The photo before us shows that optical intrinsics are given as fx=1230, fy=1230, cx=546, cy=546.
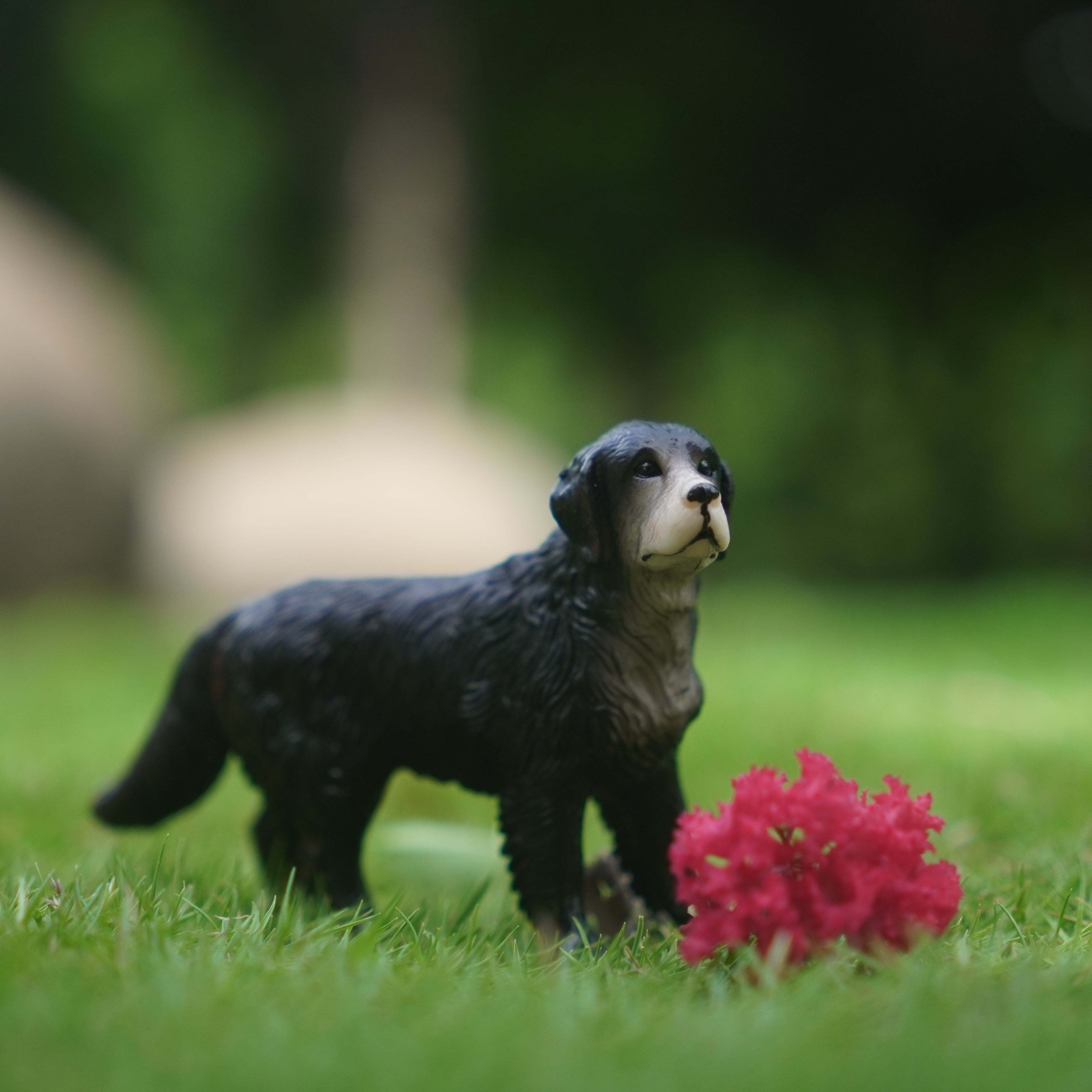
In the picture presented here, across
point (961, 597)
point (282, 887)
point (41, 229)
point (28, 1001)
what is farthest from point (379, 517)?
point (28, 1001)

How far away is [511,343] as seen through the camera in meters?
11.7

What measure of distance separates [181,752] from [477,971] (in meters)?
1.08

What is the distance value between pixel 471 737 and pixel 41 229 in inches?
287

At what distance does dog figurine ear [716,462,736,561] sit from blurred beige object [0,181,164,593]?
5751mm

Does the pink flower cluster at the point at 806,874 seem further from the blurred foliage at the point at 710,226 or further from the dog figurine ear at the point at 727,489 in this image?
the blurred foliage at the point at 710,226

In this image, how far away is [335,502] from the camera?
23.2ft

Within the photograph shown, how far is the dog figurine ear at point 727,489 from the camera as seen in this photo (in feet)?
6.79

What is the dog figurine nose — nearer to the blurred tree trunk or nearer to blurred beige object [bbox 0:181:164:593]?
blurred beige object [bbox 0:181:164:593]

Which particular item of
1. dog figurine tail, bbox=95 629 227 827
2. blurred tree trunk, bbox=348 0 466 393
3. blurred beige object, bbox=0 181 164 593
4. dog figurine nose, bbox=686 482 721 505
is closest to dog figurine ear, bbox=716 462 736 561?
dog figurine nose, bbox=686 482 721 505

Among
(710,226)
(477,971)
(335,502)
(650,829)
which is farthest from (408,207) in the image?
(477,971)

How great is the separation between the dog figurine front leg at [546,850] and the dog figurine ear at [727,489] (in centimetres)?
49

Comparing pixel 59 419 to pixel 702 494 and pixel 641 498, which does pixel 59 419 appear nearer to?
pixel 641 498

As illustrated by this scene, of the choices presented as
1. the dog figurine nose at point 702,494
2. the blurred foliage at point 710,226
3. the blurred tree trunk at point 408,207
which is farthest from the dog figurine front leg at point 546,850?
the blurred foliage at point 710,226

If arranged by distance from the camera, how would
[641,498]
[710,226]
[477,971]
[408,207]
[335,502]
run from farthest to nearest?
[710,226] → [408,207] → [335,502] → [641,498] → [477,971]
